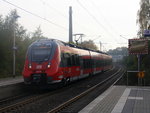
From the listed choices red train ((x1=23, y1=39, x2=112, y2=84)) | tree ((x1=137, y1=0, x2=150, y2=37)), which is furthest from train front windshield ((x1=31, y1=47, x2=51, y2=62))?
tree ((x1=137, y1=0, x2=150, y2=37))

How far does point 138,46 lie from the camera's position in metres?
19.6

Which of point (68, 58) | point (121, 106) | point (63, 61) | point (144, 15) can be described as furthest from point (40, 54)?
point (144, 15)

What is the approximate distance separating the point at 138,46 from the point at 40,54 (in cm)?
692

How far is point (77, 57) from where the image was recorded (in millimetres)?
22938

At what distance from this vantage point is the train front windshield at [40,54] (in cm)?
1734

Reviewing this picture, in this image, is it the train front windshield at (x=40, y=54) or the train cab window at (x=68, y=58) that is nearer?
the train front windshield at (x=40, y=54)

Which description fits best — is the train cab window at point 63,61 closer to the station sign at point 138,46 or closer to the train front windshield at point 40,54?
the train front windshield at point 40,54

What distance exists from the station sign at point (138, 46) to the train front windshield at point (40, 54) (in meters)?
5.94

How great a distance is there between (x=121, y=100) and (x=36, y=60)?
6595 millimetres

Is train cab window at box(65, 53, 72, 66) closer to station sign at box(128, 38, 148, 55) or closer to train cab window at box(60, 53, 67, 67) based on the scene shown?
train cab window at box(60, 53, 67, 67)

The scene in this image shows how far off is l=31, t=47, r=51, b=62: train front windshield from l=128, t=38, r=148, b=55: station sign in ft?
19.5

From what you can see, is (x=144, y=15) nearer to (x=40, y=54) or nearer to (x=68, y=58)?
(x=68, y=58)

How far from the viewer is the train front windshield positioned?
1734cm

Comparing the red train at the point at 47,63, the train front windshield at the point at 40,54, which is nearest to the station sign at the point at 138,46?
the red train at the point at 47,63
